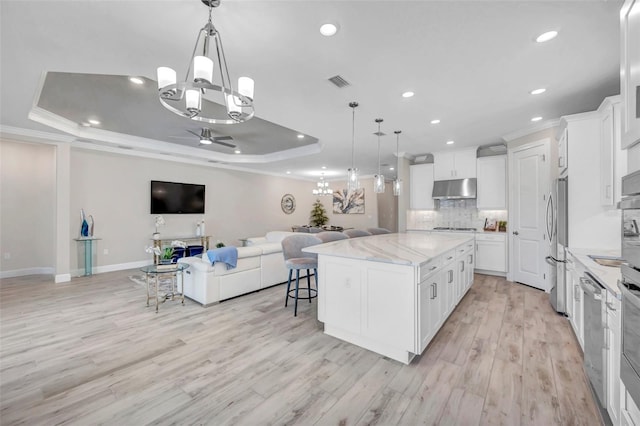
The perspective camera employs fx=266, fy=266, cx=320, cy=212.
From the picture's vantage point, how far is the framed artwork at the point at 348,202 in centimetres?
1009

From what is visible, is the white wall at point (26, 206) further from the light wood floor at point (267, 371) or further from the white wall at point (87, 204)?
the light wood floor at point (267, 371)

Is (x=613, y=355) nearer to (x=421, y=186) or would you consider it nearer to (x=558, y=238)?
(x=558, y=238)

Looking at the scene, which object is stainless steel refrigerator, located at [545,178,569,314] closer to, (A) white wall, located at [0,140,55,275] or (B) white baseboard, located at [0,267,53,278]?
(A) white wall, located at [0,140,55,275]

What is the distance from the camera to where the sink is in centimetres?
223

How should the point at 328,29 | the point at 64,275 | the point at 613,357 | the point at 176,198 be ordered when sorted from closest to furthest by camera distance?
the point at 613,357, the point at 328,29, the point at 64,275, the point at 176,198

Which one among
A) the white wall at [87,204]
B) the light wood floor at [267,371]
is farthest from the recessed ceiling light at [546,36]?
the white wall at [87,204]

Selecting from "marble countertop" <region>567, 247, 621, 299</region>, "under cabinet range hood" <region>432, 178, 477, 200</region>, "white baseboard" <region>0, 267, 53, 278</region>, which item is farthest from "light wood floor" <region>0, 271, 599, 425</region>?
"under cabinet range hood" <region>432, 178, 477, 200</region>

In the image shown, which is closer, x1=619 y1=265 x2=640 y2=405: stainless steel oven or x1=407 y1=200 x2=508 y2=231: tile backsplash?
x1=619 y1=265 x2=640 y2=405: stainless steel oven

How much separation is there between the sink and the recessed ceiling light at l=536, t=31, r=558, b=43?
6.23ft

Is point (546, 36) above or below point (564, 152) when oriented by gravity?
above

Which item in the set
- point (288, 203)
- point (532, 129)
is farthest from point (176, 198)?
point (532, 129)

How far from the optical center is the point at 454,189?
5.79 m

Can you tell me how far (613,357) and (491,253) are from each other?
13.7 feet

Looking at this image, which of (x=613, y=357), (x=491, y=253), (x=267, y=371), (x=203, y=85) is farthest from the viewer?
(x=491, y=253)
